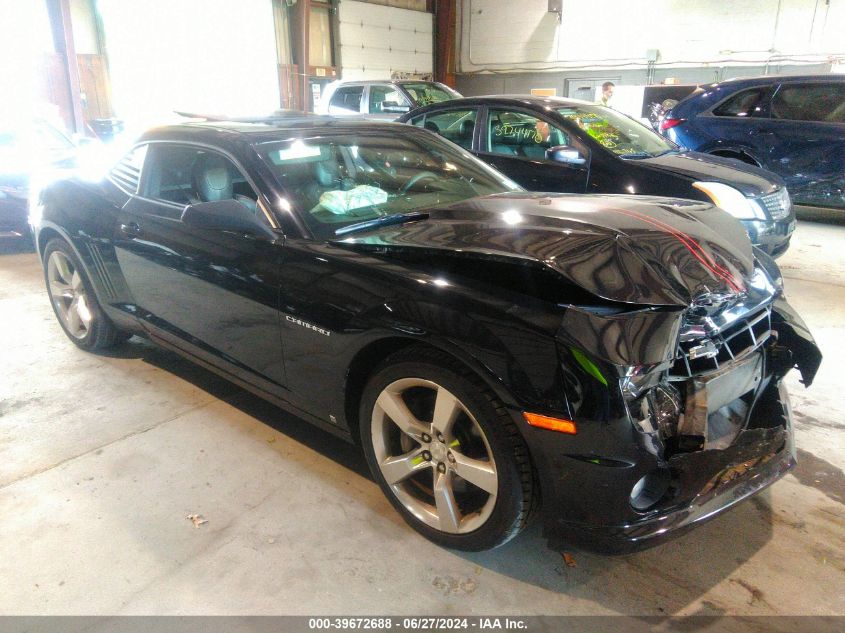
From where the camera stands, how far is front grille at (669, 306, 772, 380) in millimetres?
1854

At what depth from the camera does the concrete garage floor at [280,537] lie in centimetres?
184

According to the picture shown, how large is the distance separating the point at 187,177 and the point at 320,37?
14.1 metres

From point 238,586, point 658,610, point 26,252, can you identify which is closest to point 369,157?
point 238,586

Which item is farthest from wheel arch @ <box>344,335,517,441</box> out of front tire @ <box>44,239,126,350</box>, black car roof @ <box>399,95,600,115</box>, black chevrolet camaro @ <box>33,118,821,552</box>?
black car roof @ <box>399,95,600,115</box>

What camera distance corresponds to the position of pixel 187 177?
2.92 meters

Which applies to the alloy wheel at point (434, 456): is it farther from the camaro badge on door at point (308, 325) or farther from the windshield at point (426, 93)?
the windshield at point (426, 93)

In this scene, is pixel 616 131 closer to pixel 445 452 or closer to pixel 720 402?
pixel 720 402

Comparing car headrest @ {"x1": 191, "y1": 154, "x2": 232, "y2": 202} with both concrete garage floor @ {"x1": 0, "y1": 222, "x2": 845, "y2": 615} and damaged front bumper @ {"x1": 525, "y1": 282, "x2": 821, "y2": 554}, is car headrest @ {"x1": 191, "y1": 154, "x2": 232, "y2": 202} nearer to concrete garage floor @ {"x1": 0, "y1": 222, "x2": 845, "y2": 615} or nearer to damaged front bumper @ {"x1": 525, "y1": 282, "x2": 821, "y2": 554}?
concrete garage floor @ {"x1": 0, "y1": 222, "x2": 845, "y2": 615}

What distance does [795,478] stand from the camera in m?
2.42

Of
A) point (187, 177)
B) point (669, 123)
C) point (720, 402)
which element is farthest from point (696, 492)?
point (669, 123)

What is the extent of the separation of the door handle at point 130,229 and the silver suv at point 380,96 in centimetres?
689

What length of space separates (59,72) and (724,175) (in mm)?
10445

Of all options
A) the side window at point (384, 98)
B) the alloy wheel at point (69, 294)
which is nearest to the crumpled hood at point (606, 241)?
the alloy wheel at point (69, 294)

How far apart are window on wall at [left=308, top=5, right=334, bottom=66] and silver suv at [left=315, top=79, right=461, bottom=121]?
5.01 meters
